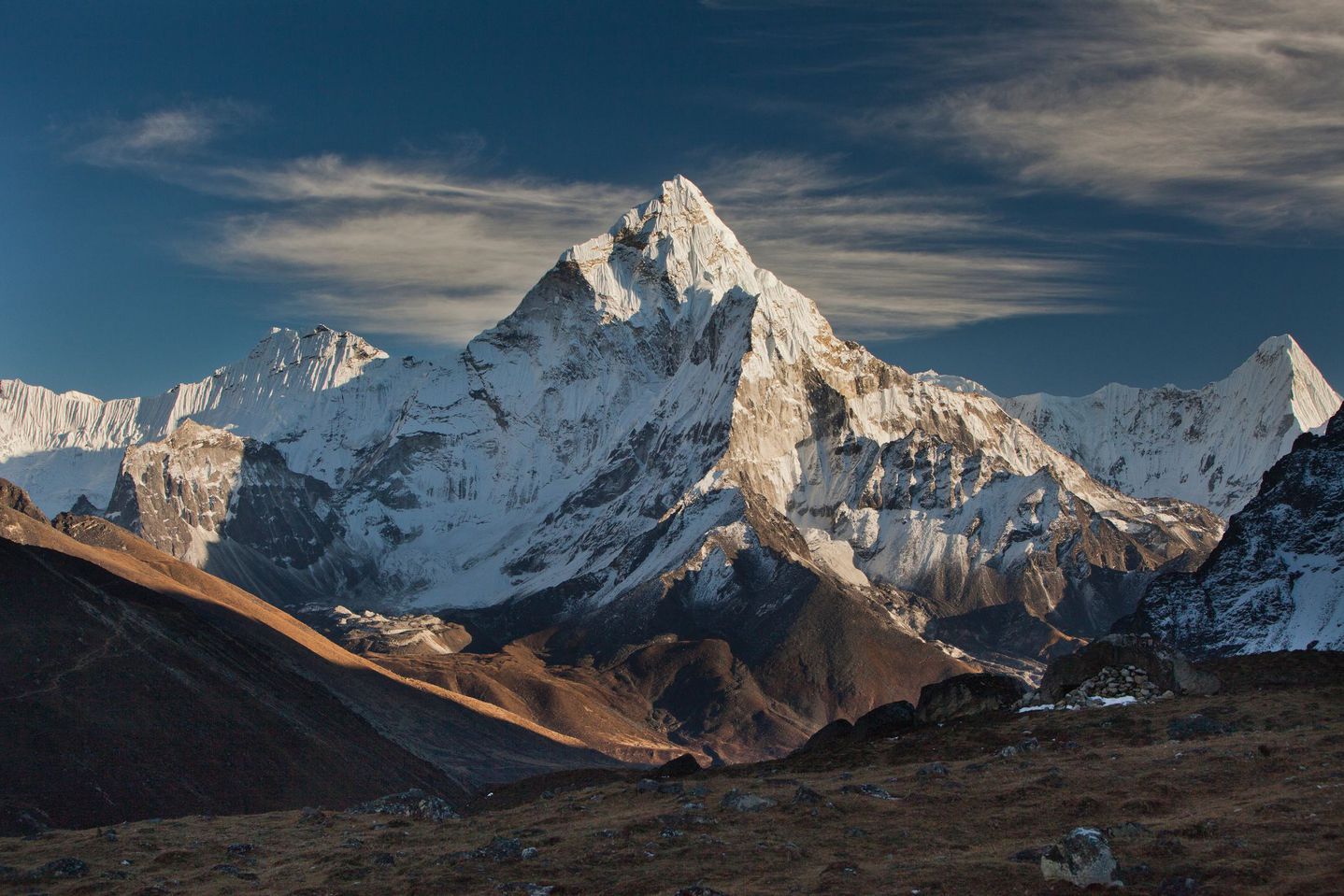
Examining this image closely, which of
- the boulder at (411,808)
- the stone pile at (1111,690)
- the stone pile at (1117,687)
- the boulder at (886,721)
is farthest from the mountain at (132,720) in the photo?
the stone pile at (1117,687)

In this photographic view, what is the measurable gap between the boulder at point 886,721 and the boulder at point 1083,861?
4321cm

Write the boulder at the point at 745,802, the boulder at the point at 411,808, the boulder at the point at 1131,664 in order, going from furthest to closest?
the boulder at the point at 1131,664 < the boulder at the point at 411,808 < the boulder at the point at 745,802

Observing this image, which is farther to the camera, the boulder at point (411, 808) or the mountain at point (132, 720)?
the mountain at point (132, 720)

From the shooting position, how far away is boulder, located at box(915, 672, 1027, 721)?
9175 centimetres

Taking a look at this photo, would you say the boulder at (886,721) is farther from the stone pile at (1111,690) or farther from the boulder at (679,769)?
the boulder at (679,769)

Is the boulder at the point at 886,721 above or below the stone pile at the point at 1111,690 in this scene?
below

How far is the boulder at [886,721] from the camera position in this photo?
302ft

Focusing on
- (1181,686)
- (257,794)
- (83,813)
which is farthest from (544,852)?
(257,794)

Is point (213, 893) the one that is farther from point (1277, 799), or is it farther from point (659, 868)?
point (1277, 799)

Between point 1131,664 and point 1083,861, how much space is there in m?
44.3

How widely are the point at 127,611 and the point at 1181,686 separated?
144 metres

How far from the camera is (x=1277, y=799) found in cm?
5550

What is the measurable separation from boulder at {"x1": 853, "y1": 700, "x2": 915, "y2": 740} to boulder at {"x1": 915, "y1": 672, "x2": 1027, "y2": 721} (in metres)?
1.17

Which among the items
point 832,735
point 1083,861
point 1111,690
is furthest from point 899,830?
point 832,735
